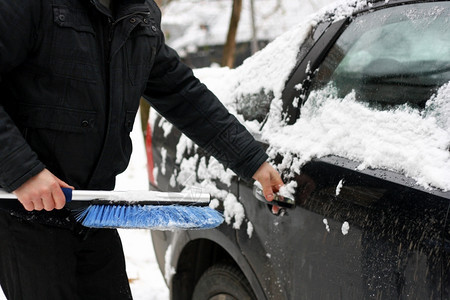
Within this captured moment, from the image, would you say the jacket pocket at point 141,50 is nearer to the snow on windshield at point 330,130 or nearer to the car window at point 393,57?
Answer: the snow on windshield at point 330,130

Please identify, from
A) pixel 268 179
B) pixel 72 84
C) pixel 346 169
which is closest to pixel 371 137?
pixel 346 169

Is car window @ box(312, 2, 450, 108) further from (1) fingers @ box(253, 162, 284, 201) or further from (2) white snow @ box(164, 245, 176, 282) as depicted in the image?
(2) white snow @ box(164, 245, 176, 282)

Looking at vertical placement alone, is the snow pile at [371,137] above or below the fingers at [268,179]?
above

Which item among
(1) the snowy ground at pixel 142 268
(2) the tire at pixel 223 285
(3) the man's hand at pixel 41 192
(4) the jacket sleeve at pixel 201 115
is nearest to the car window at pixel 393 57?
(4) the jacket sleeve at pixel 201 115

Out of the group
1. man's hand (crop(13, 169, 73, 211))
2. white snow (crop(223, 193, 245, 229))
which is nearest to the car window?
white snow (crop(223, 193, 245, 229))

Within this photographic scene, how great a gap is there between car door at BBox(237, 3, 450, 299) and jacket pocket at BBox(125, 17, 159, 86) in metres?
0.57

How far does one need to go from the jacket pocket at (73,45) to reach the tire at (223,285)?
1.01 m

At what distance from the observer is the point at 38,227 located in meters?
1.65

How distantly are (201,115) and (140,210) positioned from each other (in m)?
0.49

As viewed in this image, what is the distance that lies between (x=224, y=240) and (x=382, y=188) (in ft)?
2.81

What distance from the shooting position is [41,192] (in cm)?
143

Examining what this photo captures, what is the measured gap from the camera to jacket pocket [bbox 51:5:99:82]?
1505 mm

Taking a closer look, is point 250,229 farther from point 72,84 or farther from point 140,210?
point 72,84

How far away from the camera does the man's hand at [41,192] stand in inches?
56.4
